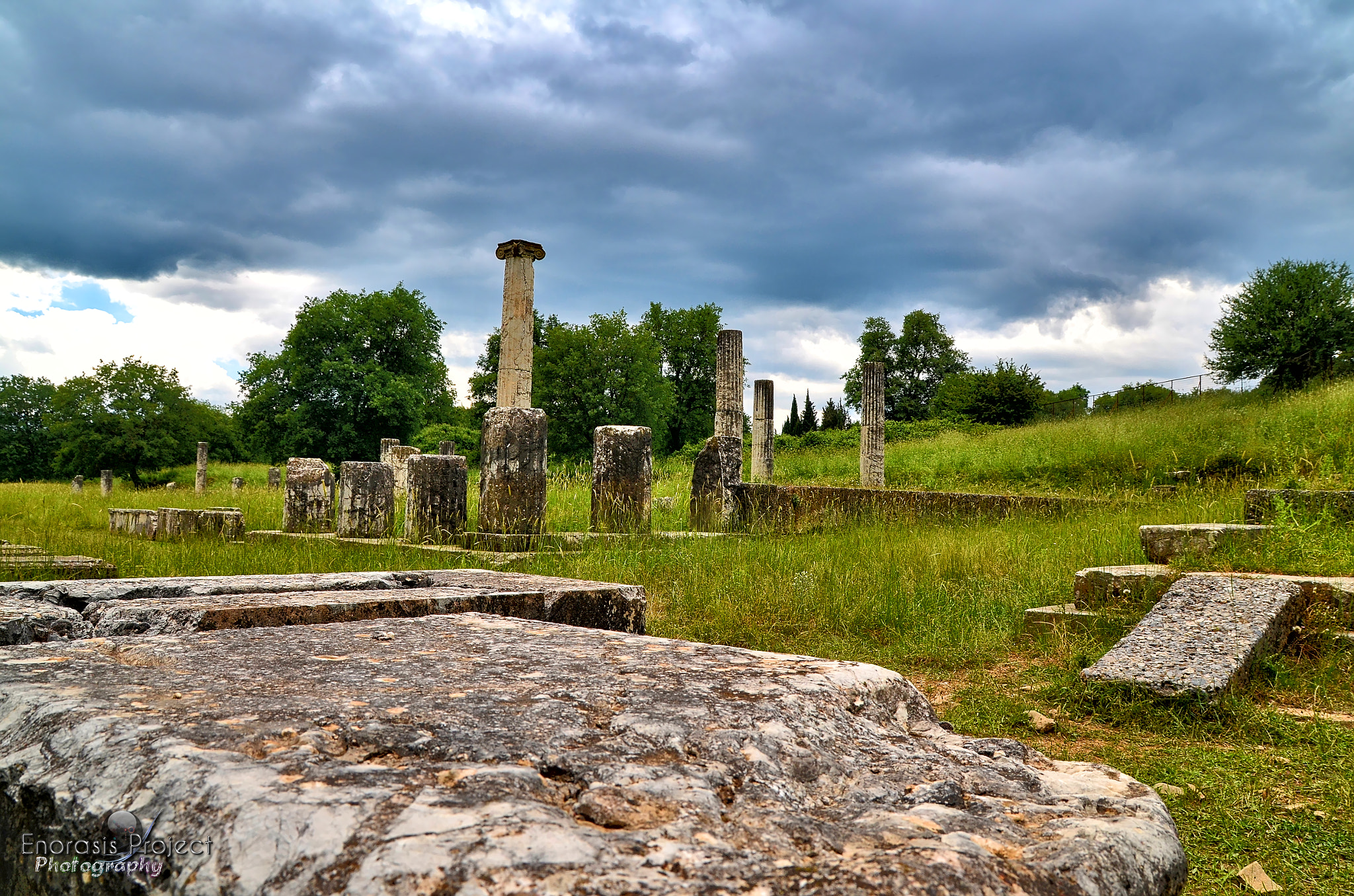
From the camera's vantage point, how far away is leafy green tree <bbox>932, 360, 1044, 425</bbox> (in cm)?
3991

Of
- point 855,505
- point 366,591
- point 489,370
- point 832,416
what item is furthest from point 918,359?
point 366,591

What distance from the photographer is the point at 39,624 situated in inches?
100

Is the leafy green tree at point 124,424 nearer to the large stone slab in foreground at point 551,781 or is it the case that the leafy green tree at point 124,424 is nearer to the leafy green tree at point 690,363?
the leafy green tree at point 690,363

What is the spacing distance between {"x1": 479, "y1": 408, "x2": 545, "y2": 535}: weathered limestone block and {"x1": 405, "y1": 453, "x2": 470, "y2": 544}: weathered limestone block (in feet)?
1.68

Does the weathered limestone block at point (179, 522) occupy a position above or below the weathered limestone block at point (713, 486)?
below

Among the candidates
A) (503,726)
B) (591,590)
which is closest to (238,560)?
(591,590)

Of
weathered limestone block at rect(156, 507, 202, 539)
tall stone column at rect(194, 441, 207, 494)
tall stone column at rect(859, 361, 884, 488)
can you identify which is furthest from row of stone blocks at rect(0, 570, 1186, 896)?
tall stone column at rect(194, 441, 207, 494)

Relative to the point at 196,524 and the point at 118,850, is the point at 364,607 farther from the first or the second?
the point at 196,524

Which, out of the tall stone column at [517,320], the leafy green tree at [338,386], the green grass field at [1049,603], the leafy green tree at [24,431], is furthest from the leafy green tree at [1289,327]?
the leafy green tree at [24,431]

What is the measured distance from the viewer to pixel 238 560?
771 cm

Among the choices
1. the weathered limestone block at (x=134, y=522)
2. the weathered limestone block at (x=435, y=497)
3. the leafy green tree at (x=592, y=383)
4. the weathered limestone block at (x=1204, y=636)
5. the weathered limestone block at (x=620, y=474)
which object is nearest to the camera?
the weathered limestone block at (x=1204, y=636)

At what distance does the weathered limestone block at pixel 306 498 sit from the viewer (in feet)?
45.4

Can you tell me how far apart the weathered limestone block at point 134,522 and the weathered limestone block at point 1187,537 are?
524 inches

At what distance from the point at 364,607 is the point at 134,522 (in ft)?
45.8
